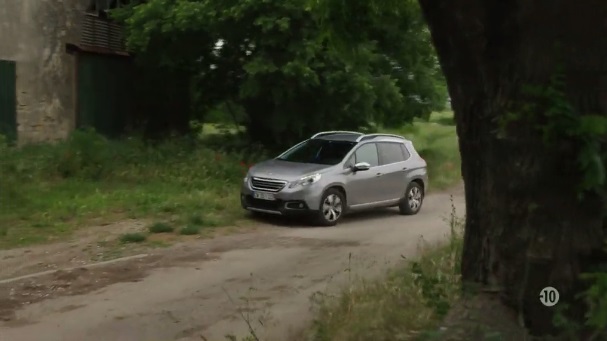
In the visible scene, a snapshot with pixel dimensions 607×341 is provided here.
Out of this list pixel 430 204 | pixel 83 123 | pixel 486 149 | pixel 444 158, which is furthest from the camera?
pixel 444 158

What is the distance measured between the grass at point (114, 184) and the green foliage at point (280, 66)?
4.56ft

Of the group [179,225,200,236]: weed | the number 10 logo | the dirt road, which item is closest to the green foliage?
the dirt road

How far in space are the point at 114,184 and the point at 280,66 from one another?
4491mm

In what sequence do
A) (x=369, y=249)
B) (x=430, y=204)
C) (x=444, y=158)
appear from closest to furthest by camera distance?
(x=369, y=249) < (x=430, y=204) < (x=444, y=158)

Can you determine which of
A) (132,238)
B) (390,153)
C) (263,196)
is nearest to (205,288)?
(132,238)

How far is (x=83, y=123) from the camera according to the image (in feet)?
74.6

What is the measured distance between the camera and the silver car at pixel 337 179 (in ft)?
49.4

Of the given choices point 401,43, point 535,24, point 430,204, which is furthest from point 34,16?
point 535,24

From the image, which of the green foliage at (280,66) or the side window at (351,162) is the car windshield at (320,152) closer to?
the side window at (351,162)

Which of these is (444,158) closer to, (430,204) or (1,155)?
(430,204)

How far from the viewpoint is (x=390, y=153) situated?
55.9ft

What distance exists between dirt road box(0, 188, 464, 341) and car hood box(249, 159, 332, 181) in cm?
97

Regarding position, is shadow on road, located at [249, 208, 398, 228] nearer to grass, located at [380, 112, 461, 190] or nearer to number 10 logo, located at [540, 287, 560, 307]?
grass, located at [380, 112, 461, 190]

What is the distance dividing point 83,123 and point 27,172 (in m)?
5.71
